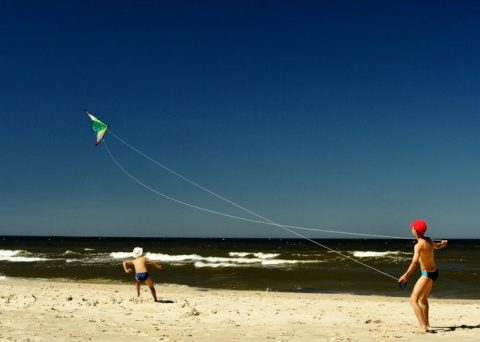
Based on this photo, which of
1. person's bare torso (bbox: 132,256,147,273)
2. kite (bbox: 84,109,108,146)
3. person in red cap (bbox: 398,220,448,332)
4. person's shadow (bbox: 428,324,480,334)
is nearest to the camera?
person in red cap (bbox: 398,220,448,332)

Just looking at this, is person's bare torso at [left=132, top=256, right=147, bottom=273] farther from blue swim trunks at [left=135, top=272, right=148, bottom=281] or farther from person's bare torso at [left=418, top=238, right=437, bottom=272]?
person's bare torso at [left=418, top=238, right=437, bottom=272]

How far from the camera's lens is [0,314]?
Result: 7863 millimetres

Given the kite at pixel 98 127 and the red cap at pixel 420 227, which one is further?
the kite at pixel 98 127

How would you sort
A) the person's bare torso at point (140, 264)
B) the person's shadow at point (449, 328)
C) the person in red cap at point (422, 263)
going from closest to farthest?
the person in red cap at point (422, 263), the person's shadow at point (449, 328), the person's bare torso at point (140, 264)

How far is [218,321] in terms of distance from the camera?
7.88 m

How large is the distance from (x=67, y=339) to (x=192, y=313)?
258cm

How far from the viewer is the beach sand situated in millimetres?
6559

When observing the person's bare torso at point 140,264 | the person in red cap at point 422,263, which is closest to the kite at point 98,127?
the person's bare torso at point 140,264

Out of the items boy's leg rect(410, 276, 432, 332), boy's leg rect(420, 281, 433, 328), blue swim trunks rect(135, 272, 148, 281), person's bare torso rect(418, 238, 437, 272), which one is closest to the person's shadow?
boy's leg rect(420, 281, 433, 328)

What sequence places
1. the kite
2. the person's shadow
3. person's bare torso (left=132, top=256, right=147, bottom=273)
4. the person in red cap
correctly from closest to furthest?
the person in red cap < the person's shadow < person's bare torso (left=132, top=256, right=147, bottom=273) < the kite

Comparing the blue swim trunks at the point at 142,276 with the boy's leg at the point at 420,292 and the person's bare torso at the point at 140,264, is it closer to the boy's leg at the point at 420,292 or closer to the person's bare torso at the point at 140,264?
the person's bare torso at the point at 140,264

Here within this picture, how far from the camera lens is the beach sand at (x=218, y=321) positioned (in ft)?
21.5

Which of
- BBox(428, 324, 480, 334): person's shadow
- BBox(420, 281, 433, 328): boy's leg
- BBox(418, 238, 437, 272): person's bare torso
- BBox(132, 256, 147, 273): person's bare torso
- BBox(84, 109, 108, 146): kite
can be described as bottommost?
BBox(428, 324, 480, 334): person's shadow

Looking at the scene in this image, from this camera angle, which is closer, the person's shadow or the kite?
the person's shadow
